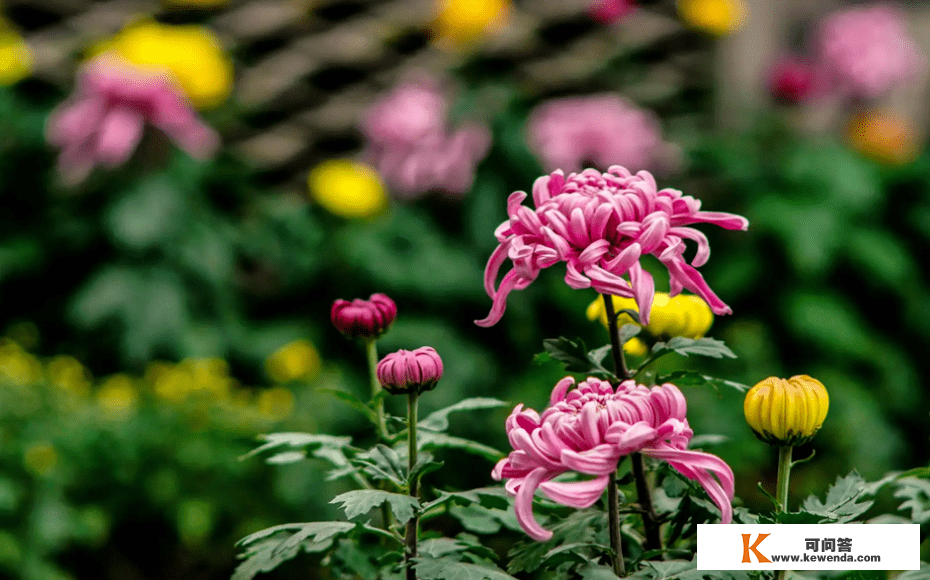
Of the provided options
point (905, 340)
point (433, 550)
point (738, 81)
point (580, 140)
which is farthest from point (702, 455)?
point (738, 81)

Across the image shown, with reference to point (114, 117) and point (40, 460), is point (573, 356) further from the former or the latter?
point (114, 117)

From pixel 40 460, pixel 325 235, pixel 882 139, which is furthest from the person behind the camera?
pixel 882 139

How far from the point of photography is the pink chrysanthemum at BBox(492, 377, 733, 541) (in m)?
0.49

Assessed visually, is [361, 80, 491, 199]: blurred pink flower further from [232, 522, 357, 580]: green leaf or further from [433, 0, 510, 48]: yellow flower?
[232, 522, 357, 580]: green leaf

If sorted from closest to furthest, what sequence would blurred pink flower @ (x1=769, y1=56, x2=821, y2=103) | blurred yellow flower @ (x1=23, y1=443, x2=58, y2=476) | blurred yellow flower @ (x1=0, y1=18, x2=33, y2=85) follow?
1. blurred yellow flower @ (x1=23, y1=443, x2=58, y2=476)
2. blurred yellow flower @ (x1=0, y1=18, x2=33, y2=85)
3. blurred pink flower @ (x1=769, y1=56, x2=821, y2=103)

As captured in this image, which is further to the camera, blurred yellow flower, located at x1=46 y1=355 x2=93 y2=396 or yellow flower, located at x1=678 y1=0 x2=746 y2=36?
yellow flower, located at x1=678 y1=0 x2=746 y2=36

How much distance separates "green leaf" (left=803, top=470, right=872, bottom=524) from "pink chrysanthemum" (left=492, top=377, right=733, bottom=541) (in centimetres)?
9

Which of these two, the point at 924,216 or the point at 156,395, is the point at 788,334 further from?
the point at 156,395

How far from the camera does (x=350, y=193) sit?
7.86 ft

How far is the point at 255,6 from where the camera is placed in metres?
2.91

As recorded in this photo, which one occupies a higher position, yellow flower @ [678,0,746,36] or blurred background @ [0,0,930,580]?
yellow flower @ [678,0,746,36]

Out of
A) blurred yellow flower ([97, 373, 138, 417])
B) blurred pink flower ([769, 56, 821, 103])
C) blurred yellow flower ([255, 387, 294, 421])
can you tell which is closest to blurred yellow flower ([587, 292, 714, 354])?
blurred yellow flower ([255, 387, 294, 421])

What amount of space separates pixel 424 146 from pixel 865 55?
4.69 feet

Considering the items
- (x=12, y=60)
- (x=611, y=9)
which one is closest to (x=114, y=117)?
(x=12, y=60)
